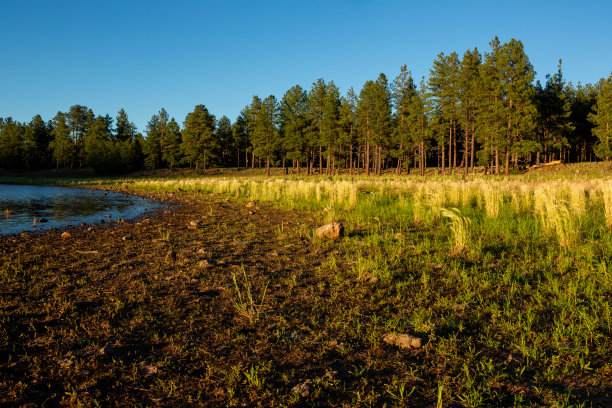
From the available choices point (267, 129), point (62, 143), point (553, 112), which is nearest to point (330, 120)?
point (267, 129)

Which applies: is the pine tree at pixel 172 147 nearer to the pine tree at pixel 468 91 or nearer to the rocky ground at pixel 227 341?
the pine tree at pixel 468 91

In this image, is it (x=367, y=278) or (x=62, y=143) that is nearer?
(x=367, y=278)

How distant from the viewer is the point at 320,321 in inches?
120

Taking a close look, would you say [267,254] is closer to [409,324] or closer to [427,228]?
[409,324]

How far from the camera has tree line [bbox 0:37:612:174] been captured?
35312 millimetres

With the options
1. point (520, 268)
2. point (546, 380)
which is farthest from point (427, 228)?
point (546, 380)

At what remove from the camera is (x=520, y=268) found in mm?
4152

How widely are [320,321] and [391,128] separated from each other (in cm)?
4835

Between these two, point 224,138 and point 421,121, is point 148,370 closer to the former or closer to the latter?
point 421,121

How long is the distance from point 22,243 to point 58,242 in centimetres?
67

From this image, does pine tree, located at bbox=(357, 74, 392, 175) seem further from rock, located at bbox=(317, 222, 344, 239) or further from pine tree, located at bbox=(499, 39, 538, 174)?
rock, located at bbox=(317, 222, 344, 239)

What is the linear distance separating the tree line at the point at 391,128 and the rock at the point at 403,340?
38.9 m

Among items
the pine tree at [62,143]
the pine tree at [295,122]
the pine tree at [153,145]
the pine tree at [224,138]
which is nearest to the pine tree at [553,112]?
the pine tree at [295,122]

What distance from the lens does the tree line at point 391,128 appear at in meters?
35.3
